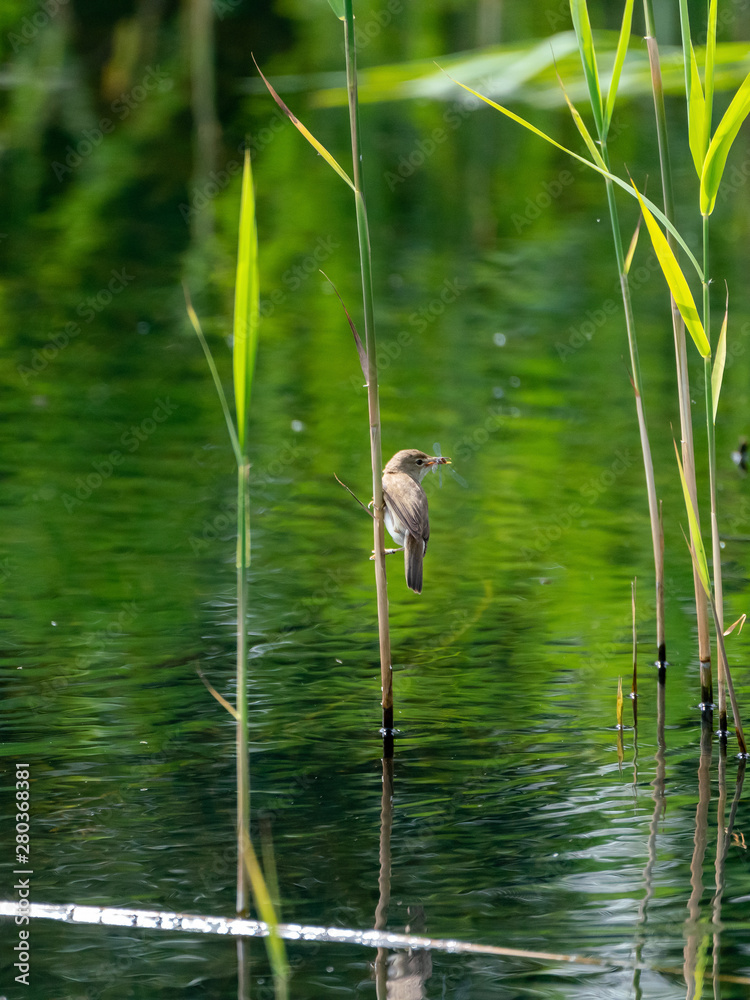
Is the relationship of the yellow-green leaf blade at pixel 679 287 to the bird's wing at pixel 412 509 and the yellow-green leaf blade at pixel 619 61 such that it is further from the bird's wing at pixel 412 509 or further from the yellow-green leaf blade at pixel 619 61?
the bird's wing at pixel 412 509

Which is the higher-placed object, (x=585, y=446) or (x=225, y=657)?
(x=585, y=446)

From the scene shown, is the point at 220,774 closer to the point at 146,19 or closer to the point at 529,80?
the point at 529,80

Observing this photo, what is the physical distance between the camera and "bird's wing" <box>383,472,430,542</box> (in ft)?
15.9

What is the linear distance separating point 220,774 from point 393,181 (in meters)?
12.3

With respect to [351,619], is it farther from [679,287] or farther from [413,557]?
[679,287]

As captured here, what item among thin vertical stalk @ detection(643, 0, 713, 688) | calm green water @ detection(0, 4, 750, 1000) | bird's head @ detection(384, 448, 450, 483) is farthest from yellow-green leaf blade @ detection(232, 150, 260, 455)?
bird's head @ detection(384, 448, 450, 483)

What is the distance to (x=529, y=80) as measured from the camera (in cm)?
1944

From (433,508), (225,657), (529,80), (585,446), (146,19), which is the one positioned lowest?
(225,657)

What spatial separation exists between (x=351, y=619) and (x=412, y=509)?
31.8 inches

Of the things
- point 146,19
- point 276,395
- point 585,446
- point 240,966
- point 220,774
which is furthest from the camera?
point 146,19

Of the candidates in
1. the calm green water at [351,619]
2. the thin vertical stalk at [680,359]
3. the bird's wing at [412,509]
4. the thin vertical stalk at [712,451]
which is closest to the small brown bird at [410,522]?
the bird's wing at [412,509]

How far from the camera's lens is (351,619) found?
5.52 m

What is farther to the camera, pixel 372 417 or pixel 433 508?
Answer: pixel 433 508

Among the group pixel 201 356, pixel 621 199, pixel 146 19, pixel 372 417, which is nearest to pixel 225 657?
pixel 372 417
